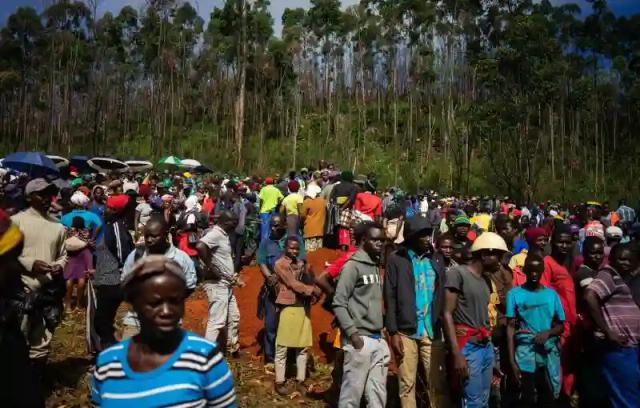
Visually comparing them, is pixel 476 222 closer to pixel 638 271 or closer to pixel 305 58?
pixel 638 271

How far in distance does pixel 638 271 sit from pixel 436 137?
37.1 meters

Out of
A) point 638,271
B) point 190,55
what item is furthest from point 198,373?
point 190,55

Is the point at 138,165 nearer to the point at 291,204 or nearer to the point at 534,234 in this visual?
the point at 291,204

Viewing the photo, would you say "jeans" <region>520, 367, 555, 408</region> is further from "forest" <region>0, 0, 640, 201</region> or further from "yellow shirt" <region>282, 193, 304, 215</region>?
"forest" <region>0, 0, 640, 201</region>

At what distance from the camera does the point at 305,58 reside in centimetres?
4650

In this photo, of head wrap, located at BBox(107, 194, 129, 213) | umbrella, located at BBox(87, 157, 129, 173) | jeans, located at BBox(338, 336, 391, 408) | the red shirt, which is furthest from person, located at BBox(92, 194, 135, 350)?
umbrella, located at BBox(87, 157, 129, 173)

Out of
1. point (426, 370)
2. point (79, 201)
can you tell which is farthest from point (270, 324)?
point (79, 201)

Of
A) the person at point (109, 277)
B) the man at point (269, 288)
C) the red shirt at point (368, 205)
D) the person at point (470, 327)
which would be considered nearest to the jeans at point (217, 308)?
the man at point (269, 288)

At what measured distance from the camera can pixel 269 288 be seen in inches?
249

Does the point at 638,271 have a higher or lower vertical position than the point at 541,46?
lower

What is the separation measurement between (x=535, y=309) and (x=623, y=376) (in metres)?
0.76

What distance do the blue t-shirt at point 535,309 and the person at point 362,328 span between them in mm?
1115

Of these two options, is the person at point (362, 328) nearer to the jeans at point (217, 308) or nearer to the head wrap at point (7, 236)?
the jeans at point (217, 308)

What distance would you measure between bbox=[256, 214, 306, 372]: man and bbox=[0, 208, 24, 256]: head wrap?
3.62m
